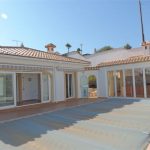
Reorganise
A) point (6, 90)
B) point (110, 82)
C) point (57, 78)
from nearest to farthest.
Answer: point (6, 90), point (57, 78), point (110, 82)

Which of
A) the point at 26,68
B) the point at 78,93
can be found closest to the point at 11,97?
the point at 26,68

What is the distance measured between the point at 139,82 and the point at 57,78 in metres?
13.1

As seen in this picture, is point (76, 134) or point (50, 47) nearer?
point (76, 134)

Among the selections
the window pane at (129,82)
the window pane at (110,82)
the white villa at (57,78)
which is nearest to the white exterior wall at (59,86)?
the white villa at (57,78)

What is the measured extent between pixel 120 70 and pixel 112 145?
25.6 meters

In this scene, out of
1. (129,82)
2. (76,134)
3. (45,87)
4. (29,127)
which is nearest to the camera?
(76,134)

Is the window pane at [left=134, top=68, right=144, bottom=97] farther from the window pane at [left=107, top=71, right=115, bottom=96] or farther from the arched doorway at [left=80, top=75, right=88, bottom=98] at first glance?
the arched doorway at [left=80, top=75, right=88, bottom=98]

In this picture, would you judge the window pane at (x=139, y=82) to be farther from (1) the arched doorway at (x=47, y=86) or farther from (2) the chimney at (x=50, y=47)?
(2) the chimney at (x=50, y=47)

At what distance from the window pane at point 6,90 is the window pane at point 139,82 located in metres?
19.3

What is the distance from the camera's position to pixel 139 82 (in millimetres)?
33062

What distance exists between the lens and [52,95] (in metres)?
31.8

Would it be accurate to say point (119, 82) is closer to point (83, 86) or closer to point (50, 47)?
point (83, 86)

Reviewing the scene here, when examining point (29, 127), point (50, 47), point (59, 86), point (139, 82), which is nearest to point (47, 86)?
point (59, 86)

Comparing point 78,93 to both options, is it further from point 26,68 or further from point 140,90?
point 26,68
